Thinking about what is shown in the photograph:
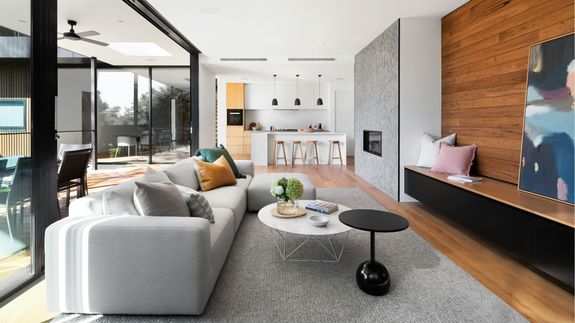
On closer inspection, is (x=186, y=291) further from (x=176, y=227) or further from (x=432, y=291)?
(x=432, y=291)

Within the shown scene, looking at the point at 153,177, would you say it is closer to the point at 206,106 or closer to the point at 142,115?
the point at 206,106

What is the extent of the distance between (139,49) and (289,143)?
447 centimetres

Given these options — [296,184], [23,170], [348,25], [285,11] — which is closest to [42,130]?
[23,170]

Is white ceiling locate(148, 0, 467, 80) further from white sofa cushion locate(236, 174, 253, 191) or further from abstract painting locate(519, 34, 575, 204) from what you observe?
white sofa cushion locate(236, 174, 253, 191)

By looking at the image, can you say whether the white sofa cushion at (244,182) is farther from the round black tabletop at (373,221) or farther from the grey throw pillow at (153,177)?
the round black tabletop at (373,221)

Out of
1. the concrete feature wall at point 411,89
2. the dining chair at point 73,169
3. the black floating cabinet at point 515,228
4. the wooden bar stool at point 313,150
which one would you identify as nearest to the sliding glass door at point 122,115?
the wooden bar stool at point 313,150

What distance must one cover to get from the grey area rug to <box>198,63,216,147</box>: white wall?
4953 millimetres

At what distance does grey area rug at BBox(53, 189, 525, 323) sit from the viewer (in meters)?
1.82

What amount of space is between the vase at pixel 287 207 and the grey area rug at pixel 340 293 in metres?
0.37

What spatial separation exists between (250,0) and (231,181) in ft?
7.78

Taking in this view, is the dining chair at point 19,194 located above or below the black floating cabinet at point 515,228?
above

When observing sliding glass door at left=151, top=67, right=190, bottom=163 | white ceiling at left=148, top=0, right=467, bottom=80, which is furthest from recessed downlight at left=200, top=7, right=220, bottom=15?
sliding glass door at left=151, top=67, right=190, bottom=163

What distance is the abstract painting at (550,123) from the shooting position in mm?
2473

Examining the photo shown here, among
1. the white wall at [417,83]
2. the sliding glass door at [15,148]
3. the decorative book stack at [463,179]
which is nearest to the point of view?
the sliding glass door at [15,148]
